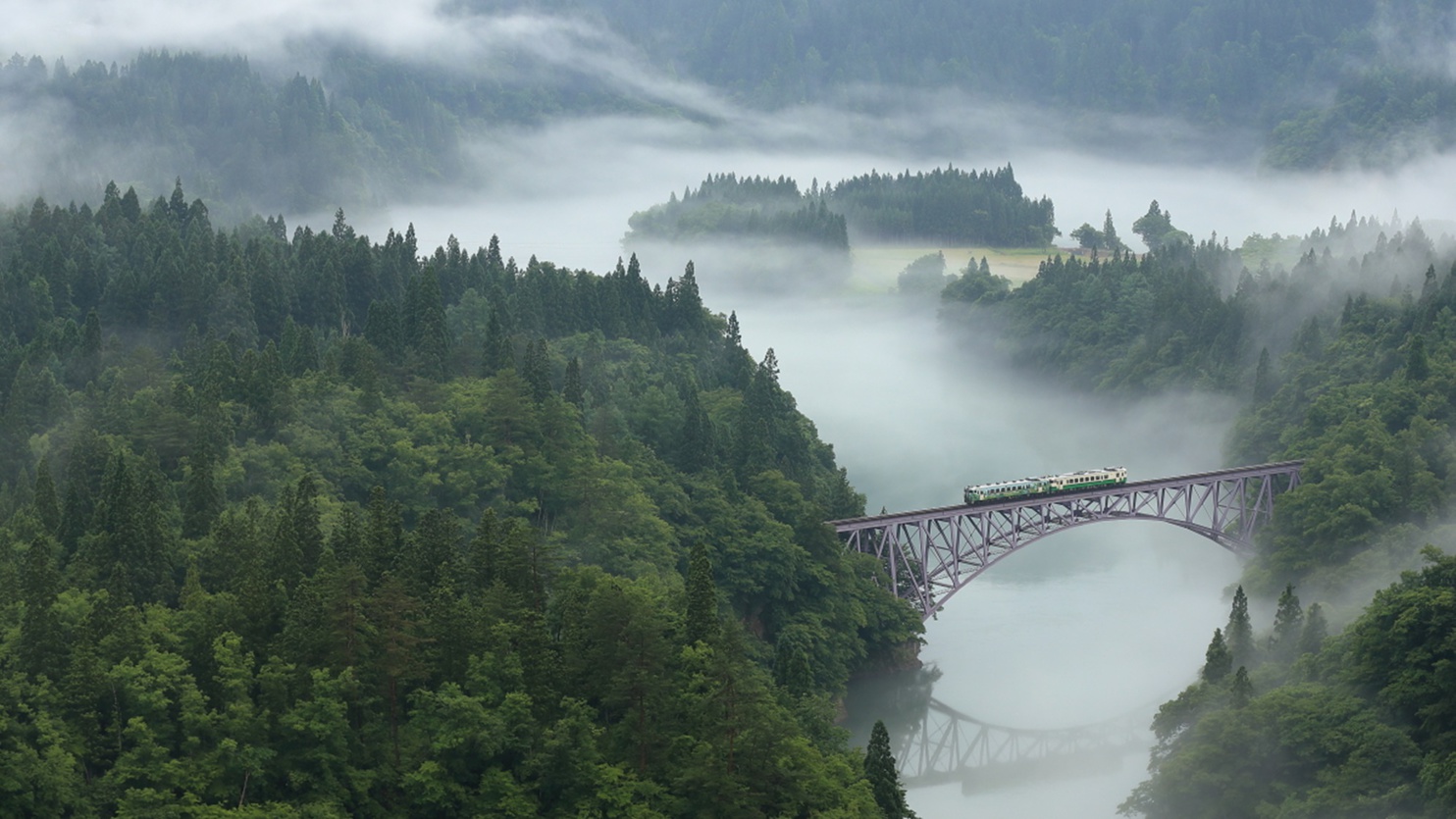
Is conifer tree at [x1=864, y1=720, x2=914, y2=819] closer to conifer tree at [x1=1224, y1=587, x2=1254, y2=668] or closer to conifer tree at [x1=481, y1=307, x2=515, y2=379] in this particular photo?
conifer tree at [x1=1224, y1=587, x2=1254, y2=668]

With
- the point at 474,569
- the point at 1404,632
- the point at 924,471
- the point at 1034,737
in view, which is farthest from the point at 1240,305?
the point at 474,569

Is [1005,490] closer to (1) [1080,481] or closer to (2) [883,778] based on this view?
(1) [1080,481]

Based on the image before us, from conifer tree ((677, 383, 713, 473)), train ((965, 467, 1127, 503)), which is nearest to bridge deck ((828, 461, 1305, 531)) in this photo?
train ((965, 467, 1127, 503))

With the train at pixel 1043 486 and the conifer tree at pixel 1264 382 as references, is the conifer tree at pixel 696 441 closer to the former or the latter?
the train at pixel 1043 486

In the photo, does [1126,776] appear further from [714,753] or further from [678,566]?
[714,753]

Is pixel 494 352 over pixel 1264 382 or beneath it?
beneath

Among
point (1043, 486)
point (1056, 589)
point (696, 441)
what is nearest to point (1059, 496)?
point (1043, 486)

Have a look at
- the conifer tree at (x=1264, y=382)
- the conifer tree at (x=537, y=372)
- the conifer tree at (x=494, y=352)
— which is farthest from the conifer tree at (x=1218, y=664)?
the conifer tree at (x=1264, y=382)
